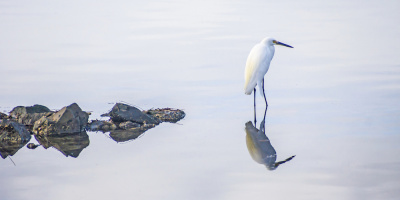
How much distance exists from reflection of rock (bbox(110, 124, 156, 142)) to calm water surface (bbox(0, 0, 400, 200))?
132mm

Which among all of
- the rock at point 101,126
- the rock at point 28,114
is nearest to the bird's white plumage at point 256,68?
the rock at point 101,126

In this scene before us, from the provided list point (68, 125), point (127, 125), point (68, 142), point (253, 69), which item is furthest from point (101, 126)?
point (253, 69)

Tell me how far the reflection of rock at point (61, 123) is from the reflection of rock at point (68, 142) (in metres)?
0.09

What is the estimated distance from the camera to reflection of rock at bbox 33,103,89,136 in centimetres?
852

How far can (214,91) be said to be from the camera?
10.7 meters

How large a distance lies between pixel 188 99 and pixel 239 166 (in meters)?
3.30

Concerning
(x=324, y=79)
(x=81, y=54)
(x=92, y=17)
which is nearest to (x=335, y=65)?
(x=324, y=79)

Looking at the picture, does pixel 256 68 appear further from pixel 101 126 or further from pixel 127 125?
pixel 101 126

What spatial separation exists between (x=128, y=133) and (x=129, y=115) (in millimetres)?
364

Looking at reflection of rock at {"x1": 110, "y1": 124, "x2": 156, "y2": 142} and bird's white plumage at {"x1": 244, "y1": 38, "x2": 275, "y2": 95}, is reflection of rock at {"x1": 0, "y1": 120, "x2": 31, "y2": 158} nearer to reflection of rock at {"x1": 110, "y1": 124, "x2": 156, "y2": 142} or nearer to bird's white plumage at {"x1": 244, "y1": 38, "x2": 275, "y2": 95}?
reflection of rock at {"x1": 110, "y1": 124, "x2": 156, "y2": 142}

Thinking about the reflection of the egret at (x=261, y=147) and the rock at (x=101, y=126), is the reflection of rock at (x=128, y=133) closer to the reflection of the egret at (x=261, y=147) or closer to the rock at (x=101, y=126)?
the rock at (x=101, y=126)

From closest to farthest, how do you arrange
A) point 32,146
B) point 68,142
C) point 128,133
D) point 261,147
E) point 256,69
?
1. point 261,147
2. point 32,146
3. point 68,142
4. point 128,133
5. point 256,69

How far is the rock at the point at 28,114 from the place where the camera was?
348 inches

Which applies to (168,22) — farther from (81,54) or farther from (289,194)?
(289,194)
